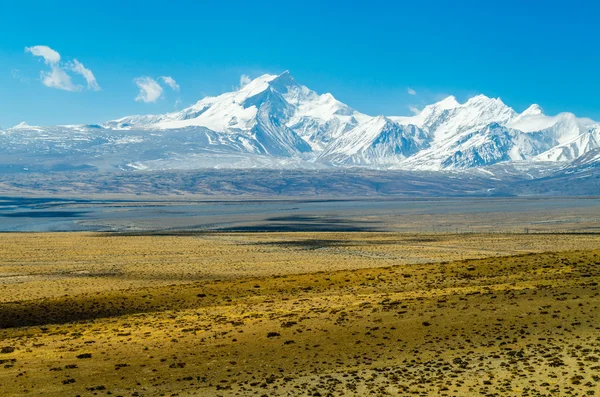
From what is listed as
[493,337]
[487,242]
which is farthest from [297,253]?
[493,337]

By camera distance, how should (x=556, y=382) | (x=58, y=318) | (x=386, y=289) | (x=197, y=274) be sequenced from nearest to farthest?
(x=556, y=382), (x=58, y=318), (x=386, y=289), (x=197, y=274)

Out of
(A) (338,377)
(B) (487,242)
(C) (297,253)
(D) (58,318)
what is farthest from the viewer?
(B) (487,242)

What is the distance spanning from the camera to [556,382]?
20547mm

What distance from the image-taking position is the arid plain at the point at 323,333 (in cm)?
2161

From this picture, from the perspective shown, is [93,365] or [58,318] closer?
[93,365]

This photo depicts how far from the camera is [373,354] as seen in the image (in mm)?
24875

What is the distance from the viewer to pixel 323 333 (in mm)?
27891

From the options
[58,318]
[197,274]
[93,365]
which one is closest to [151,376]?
[93,365]

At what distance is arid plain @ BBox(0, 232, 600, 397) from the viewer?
2161 centimetres

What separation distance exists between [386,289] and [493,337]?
40.5 feet

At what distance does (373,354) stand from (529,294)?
11.6m

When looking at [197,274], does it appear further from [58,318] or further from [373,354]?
[373,354]

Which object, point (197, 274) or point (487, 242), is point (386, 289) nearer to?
Result: point (197, 274)

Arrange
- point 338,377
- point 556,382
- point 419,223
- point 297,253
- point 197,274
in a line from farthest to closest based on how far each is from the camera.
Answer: point 419,223 < point 297,253 < point 197,274 < point 338,377 < point 556,382
